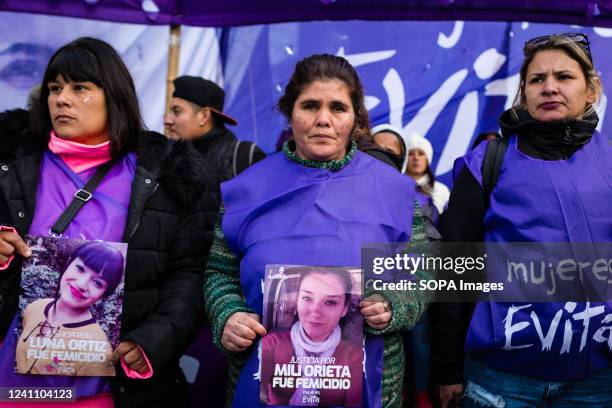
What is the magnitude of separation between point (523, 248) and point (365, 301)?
560 mm

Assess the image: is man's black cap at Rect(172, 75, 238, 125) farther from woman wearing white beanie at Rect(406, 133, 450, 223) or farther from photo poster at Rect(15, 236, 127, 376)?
photo poster at Rect(15, 236, 127, 376)

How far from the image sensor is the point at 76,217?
82.0 inches

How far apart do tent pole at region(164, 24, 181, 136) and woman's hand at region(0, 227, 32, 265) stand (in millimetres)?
2389

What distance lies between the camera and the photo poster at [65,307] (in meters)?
2.00

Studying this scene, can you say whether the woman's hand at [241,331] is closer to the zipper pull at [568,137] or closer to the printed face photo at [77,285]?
the printed face photo at [77,285]

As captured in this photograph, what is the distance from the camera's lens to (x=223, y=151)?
380cm

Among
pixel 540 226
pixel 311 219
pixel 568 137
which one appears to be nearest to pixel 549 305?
pixel 540 226

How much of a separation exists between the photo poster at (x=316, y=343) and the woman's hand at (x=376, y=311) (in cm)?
4

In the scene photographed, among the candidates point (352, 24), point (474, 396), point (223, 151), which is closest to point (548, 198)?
point (474, 396)

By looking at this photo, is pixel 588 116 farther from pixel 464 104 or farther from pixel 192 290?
pixel 464 104

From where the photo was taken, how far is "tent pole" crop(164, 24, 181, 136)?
4129mm

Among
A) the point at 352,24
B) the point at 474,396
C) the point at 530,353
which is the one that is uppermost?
the point at 352,24

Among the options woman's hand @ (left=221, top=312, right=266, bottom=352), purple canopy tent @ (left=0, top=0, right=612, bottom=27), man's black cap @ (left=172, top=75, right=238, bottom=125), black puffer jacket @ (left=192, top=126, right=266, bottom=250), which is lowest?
woman's hand @ (left=221, top=312, right=266, bottom=352)

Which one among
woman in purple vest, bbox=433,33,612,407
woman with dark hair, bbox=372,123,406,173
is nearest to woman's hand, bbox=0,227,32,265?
woman in purple vest, bbox=433,33,612,407
